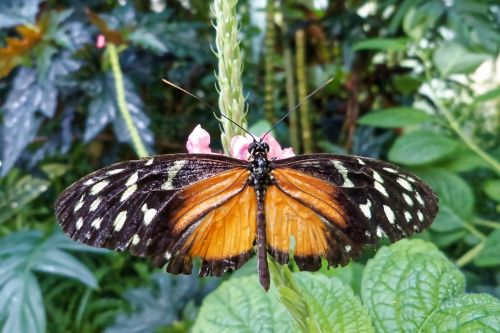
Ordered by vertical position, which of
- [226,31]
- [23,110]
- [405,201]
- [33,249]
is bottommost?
[405,201]

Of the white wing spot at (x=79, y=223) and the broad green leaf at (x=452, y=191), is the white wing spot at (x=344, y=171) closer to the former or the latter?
the white wing spot at (x=79, y=223)

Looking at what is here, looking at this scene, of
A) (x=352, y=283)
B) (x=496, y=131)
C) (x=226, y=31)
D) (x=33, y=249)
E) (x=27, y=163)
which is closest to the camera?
(x=226, y=31)

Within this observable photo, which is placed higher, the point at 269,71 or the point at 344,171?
the point at 269,71

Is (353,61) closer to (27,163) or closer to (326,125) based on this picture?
(326,125)

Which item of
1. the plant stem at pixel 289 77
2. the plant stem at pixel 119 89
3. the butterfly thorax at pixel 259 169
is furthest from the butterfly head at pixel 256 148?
the plant stem at pixel 289 77

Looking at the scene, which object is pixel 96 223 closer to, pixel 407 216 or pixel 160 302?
pixel 407 216

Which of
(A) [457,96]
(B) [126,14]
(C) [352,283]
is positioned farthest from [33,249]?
(A) [457,96]

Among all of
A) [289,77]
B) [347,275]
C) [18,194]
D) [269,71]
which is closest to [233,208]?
[347,275]
